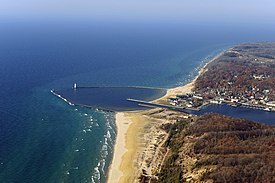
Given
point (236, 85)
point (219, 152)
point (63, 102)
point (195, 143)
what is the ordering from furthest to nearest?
1. point (236, 85)
2. point (63, 102)
3. point (195, 143)
4. point (219, 152)

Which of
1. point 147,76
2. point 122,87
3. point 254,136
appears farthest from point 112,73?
point 254,136

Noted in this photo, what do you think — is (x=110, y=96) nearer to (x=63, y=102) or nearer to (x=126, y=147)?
(x=63, y=102)

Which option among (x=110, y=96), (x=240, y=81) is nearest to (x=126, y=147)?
(x=110, y=96)

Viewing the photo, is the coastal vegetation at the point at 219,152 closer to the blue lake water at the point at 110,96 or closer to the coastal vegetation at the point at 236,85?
the blue lake water at the point at 110,96

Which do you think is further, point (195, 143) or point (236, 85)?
point (236, 85)

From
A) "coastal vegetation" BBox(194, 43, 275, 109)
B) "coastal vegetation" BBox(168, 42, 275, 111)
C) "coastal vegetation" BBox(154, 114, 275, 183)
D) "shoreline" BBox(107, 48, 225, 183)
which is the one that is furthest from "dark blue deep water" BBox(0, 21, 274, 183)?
"coastal vegetation" BBox(154, 114, 275, 183)

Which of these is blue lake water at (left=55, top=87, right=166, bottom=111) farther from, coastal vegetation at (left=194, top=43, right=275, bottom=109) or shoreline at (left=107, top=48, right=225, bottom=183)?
coastal vegetation at (left=194, top=43, right=275, bottom=109)

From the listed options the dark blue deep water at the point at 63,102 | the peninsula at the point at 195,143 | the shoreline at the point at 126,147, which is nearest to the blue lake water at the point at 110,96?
the peninsula at the point at 195,143
